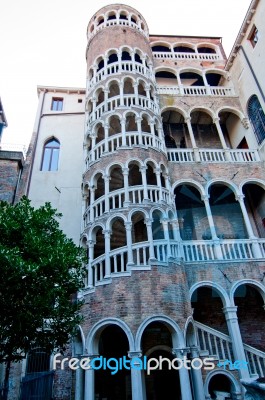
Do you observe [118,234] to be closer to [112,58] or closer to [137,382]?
[137,382]

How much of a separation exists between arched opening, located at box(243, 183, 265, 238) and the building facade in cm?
7

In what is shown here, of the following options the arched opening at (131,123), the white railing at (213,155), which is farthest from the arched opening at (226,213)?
the arched opening at (131,123)

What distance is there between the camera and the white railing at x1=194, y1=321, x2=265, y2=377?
10.6 m

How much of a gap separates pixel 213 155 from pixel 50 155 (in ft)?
34.5

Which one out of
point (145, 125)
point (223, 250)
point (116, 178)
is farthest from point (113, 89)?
point (223, 250)

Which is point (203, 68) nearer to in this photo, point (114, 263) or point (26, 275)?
point (114, 263)

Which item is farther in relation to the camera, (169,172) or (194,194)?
(194,194)

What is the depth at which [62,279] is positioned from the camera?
26.6 ft

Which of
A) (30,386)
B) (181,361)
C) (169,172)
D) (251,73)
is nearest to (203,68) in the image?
(251,73)

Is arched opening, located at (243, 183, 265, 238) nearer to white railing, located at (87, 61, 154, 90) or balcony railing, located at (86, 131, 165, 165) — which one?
balcony railing, located at (86, 131, 165, 165)

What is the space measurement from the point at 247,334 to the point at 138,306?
650 cm

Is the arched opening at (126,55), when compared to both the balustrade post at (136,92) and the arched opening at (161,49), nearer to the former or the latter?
the balustrade post at (136,92)

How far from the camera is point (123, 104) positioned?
15.1m

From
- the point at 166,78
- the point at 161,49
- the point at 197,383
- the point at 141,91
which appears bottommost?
the point at 197,383
